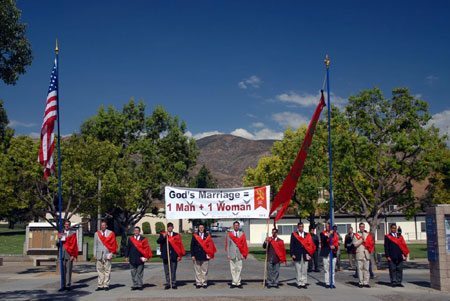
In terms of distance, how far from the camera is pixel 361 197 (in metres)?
24.8

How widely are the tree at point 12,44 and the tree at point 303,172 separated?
15.8 meters

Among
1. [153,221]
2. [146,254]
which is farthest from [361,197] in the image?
[153,221]

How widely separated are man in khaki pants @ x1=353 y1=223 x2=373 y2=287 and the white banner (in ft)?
9.96

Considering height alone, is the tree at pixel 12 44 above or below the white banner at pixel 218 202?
above

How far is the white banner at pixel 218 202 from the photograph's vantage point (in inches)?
664

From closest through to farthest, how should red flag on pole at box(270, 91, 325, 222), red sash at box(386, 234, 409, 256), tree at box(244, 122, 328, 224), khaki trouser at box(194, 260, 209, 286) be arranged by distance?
khaki trouser at box(194, 260, 209, 286), red flag on pole at box(270, 91, 325, 222), red sash at box(386, 234, 409, 256), tree at box(244, 122, 328, 224)

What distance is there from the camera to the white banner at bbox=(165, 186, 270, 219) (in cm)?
1688

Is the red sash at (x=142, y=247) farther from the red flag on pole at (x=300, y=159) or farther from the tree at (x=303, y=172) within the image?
the tree at (x=303, y=172)

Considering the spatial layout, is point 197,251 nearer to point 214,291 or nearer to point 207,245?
point 207,245

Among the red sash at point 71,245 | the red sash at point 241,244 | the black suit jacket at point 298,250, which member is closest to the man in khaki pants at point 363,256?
the black suit jacket at point 298,250

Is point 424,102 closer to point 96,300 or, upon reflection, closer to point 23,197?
point 96,300

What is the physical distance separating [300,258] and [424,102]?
11.0 metres

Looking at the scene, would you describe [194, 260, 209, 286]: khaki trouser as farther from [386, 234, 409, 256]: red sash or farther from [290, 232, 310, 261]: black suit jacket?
[386, 234, 409, 256]: red sash

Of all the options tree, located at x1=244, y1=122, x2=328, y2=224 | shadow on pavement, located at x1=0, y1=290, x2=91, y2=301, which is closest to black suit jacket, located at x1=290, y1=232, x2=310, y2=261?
shadow on pavement, located at x1=0, y1=290, x2=91, y2=301
